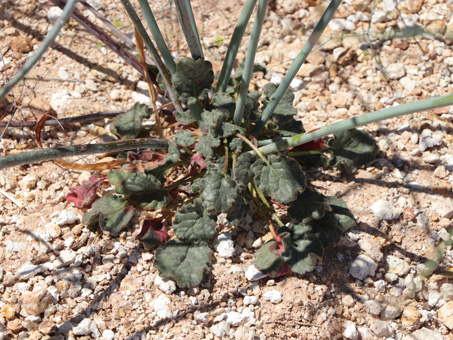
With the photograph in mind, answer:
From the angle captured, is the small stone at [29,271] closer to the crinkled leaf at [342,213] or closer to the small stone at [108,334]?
the small stone at [108,334]

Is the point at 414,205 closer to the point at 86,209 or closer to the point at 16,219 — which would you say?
the point at 86,209

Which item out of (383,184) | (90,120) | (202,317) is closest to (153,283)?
(202,317)

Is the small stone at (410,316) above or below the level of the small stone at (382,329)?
below

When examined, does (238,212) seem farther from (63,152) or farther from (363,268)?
(63,152)

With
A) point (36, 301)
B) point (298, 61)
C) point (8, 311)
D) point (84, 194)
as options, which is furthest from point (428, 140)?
point (8, 311)

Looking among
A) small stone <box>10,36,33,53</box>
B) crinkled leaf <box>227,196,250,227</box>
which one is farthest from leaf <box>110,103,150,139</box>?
small stone <box>10,36,33,53</box>

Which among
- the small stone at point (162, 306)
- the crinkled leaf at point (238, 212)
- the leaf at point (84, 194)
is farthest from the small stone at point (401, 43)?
the small stone at point (162, 306)

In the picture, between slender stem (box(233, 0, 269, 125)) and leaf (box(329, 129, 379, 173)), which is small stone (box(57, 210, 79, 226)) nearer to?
slender stem (box(233, 0, 269, 125))
